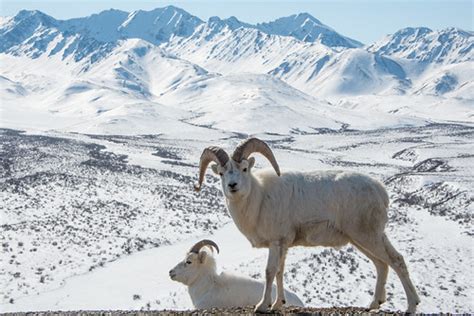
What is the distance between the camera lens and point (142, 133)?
132 metres

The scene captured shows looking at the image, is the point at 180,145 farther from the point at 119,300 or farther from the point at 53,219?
the point at 119,300


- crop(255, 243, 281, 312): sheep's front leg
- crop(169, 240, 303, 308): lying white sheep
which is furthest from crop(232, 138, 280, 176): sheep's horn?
crop(169, 240, 303, 308): lying white sheep

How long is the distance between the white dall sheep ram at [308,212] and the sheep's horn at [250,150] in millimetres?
16

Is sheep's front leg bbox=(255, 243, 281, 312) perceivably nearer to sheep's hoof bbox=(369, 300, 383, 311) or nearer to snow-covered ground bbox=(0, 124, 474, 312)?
sheep's hoof bbox=(369, 300, 383, 311)

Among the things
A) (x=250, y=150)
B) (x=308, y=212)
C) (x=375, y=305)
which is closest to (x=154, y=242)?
(x=250, y=150)

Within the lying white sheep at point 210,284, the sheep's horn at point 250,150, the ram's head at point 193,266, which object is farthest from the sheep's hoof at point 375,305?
the ram's head at point 193,266

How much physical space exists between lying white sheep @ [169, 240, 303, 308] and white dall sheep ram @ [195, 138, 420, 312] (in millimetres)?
2988

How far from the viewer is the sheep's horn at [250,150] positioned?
9.36 metres

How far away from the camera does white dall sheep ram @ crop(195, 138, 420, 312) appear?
9.05 m

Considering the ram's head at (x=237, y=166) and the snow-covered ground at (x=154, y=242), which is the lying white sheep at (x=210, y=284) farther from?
the snow-covered ground at (x=154, y=242)

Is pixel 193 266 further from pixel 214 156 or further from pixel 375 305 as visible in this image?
pixel 375 305

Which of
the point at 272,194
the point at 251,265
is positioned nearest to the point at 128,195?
the point at 251,265

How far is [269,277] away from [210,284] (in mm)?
4073

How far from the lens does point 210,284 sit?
1269 cm
